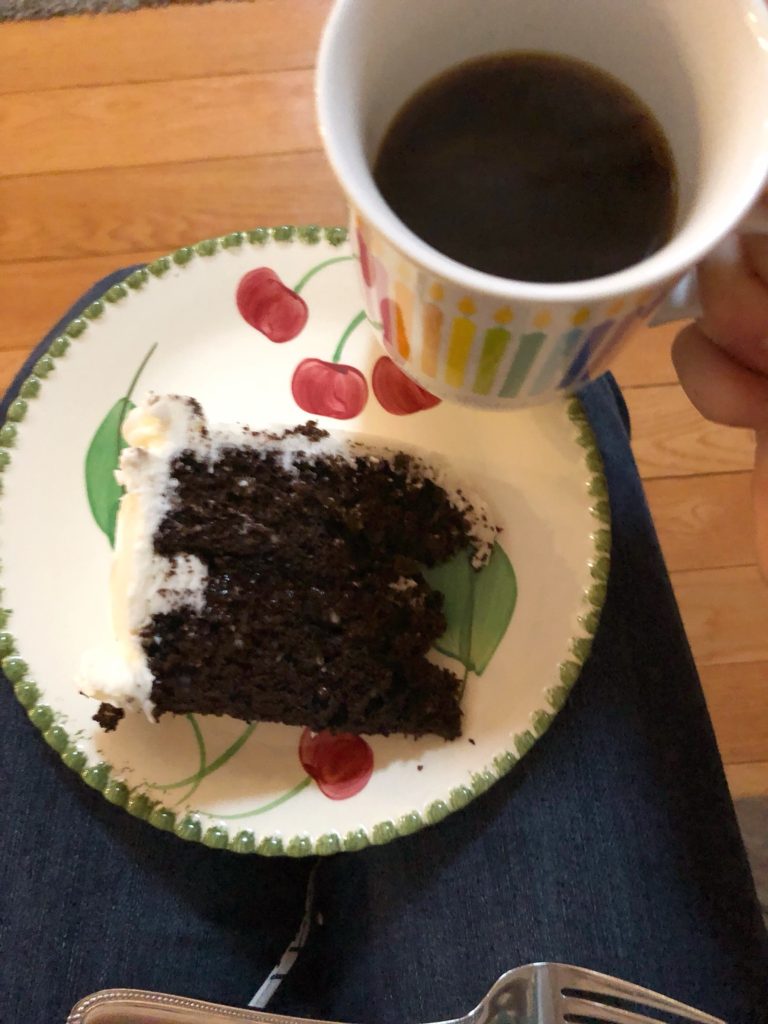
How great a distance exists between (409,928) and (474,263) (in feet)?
2.26

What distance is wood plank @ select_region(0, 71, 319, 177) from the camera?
1394 millimetres

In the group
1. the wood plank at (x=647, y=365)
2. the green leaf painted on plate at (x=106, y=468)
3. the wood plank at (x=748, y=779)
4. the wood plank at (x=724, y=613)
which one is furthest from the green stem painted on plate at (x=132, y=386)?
the wood plank at (x=748, y=779)

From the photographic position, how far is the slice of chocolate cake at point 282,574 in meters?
0.78

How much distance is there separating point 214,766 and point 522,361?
51cm

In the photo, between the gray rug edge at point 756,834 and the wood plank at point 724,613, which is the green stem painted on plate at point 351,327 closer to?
the wood plank at point 724,613

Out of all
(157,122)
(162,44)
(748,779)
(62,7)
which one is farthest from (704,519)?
(62,7)

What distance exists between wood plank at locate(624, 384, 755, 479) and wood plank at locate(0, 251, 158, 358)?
0.88 m

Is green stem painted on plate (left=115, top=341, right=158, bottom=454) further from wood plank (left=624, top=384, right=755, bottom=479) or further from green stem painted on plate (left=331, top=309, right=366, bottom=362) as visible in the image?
wood plank (left=624, top=384, right=755, bottom=479)

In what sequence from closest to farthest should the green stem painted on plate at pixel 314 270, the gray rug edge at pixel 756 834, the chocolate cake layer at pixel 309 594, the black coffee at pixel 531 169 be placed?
the black coffee at pixel 531 169 → the chocolate cake layer at pixel 309 594 → the green stem painted on plate at pixel 314 270 → the gray rug edge at pixel 756 834

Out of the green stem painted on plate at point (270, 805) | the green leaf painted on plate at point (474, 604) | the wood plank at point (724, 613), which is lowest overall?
the wood plank at point (724, 613)

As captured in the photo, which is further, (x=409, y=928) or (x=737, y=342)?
(x=409, y=928)

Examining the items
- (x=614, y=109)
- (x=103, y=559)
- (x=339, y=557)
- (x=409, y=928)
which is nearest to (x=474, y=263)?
(x=614, y=109)

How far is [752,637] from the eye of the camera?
130 centimetres

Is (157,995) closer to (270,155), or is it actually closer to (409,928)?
(409,928)
